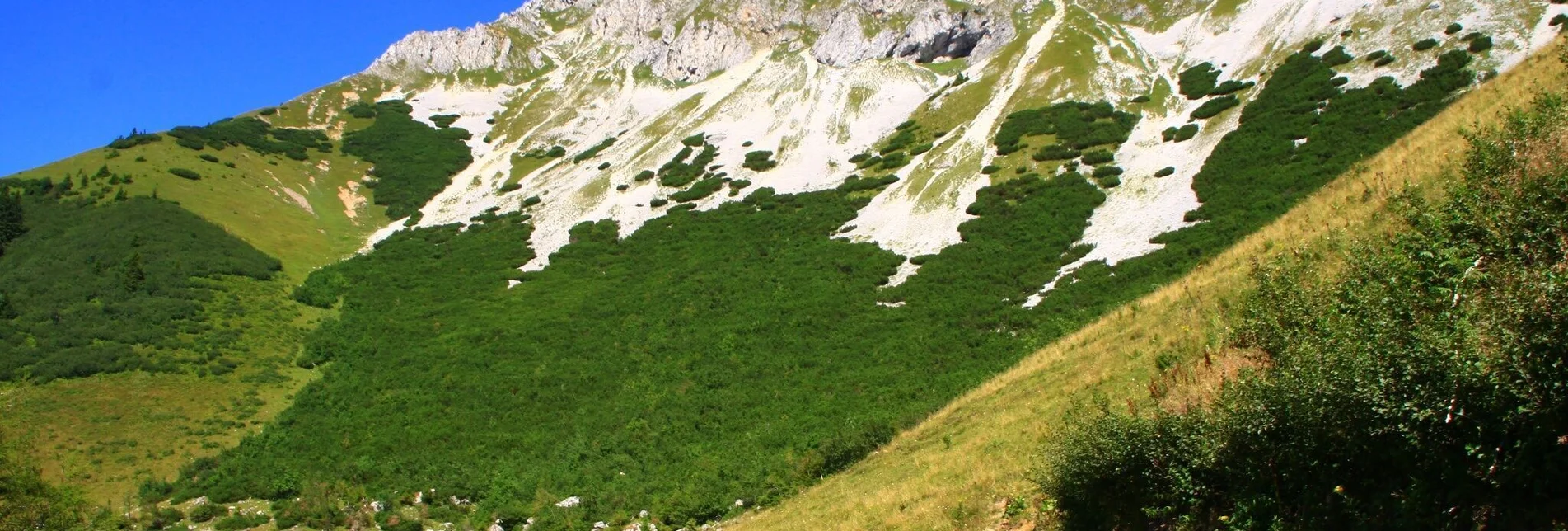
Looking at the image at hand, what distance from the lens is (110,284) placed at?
5222 cm

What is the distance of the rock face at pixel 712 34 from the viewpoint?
10325cm

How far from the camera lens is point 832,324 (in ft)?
147

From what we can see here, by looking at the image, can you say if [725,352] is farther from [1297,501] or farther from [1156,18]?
[1156,18]

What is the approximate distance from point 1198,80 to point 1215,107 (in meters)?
8.30

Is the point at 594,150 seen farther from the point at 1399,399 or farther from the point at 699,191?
the point at 1399,399

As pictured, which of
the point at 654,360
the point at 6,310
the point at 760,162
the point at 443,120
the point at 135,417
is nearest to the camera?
the point at 135,417

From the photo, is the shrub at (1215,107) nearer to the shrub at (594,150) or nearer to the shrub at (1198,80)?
the shrub at (1198,80)

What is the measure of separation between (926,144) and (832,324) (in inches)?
1219

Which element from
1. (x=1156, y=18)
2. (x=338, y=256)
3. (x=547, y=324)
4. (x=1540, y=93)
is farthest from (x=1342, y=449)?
(x=1156, y=18)

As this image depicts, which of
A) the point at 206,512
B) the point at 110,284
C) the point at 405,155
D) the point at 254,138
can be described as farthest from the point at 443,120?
the point at 206,512

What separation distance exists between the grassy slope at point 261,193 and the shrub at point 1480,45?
77.5 metres

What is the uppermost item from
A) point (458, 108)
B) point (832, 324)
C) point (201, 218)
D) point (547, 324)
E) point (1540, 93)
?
point (458, 108)

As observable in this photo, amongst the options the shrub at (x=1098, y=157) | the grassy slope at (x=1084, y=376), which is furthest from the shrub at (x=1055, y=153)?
the grassy slope at (x=1084, y=376)

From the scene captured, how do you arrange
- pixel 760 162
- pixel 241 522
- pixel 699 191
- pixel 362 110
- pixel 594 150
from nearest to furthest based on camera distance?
pixel 241 522 → pixel 699 191 → pixel 760 162 → pixel 594 150 → pixel 362 110
